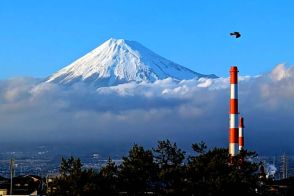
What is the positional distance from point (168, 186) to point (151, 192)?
2426mm

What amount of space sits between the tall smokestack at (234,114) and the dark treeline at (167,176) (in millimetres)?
2206

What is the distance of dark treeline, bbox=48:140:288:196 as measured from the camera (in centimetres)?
4669

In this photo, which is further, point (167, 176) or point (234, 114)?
point (234, 114)

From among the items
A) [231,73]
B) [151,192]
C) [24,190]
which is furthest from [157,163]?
[24,190]

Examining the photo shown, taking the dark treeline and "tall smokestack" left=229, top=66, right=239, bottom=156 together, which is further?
"tall smokestack" left=229, top=66, right=239, bottom=156

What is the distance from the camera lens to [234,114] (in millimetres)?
55438

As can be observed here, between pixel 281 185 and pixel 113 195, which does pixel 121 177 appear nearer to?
pixel 113 195

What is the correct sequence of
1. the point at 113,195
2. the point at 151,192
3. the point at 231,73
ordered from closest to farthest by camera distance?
the point at 113,195 < the point at 151,192 < the point at 231,73

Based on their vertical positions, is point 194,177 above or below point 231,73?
below

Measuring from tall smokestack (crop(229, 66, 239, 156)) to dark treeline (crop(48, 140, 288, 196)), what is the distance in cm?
221

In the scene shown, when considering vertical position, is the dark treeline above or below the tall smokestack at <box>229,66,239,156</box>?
below

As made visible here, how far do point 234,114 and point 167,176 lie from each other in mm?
10023

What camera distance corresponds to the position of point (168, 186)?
48.1m

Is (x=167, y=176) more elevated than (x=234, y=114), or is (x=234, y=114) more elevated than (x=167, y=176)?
(x=234, y=114)
